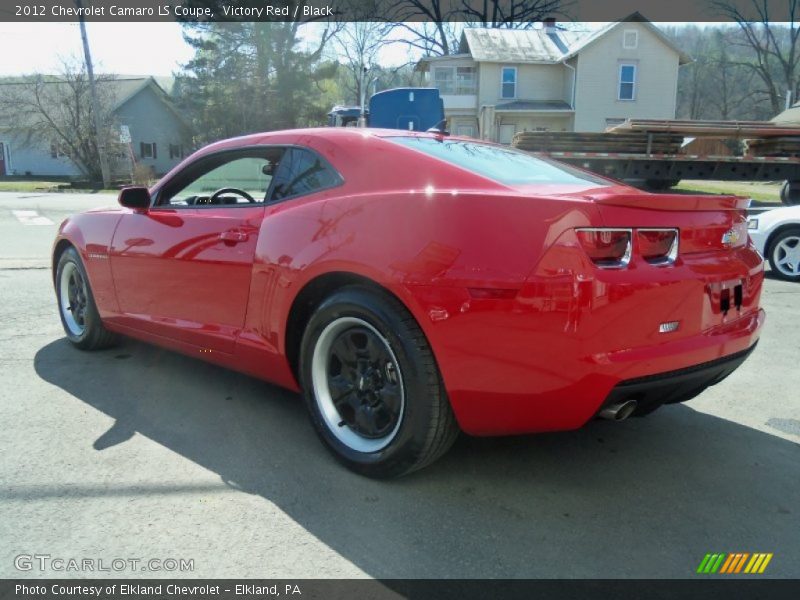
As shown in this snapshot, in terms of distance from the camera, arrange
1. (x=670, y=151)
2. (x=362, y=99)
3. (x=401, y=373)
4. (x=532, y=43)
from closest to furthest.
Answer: (x=401, y=373) < (x=670, y=151) < (x=362, y=99) < (x=532, y=43)

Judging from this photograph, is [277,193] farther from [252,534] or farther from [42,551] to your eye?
[42,551]

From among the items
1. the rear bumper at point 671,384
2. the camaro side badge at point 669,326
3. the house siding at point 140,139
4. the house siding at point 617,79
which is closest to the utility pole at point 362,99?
the rear bumper at point 671,384

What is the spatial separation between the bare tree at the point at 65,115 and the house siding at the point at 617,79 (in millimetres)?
23952

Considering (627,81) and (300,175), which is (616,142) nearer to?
(300,175)

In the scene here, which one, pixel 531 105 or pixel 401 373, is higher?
pixel 531 105

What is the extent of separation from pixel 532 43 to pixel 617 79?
5808 mm

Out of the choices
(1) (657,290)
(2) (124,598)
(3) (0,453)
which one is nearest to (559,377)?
(1) (657,290)

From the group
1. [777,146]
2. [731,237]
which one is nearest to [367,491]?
[731,237]

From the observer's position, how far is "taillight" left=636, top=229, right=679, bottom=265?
8.03ft

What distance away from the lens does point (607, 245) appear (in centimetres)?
236

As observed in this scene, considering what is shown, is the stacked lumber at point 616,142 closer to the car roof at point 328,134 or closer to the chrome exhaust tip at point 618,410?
the car roof at point 328,134

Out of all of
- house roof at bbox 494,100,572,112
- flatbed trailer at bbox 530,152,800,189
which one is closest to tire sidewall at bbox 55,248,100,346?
flatbed trailer at bbox 530,152,800,189

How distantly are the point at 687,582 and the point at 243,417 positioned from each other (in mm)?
2317

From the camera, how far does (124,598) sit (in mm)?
2096
